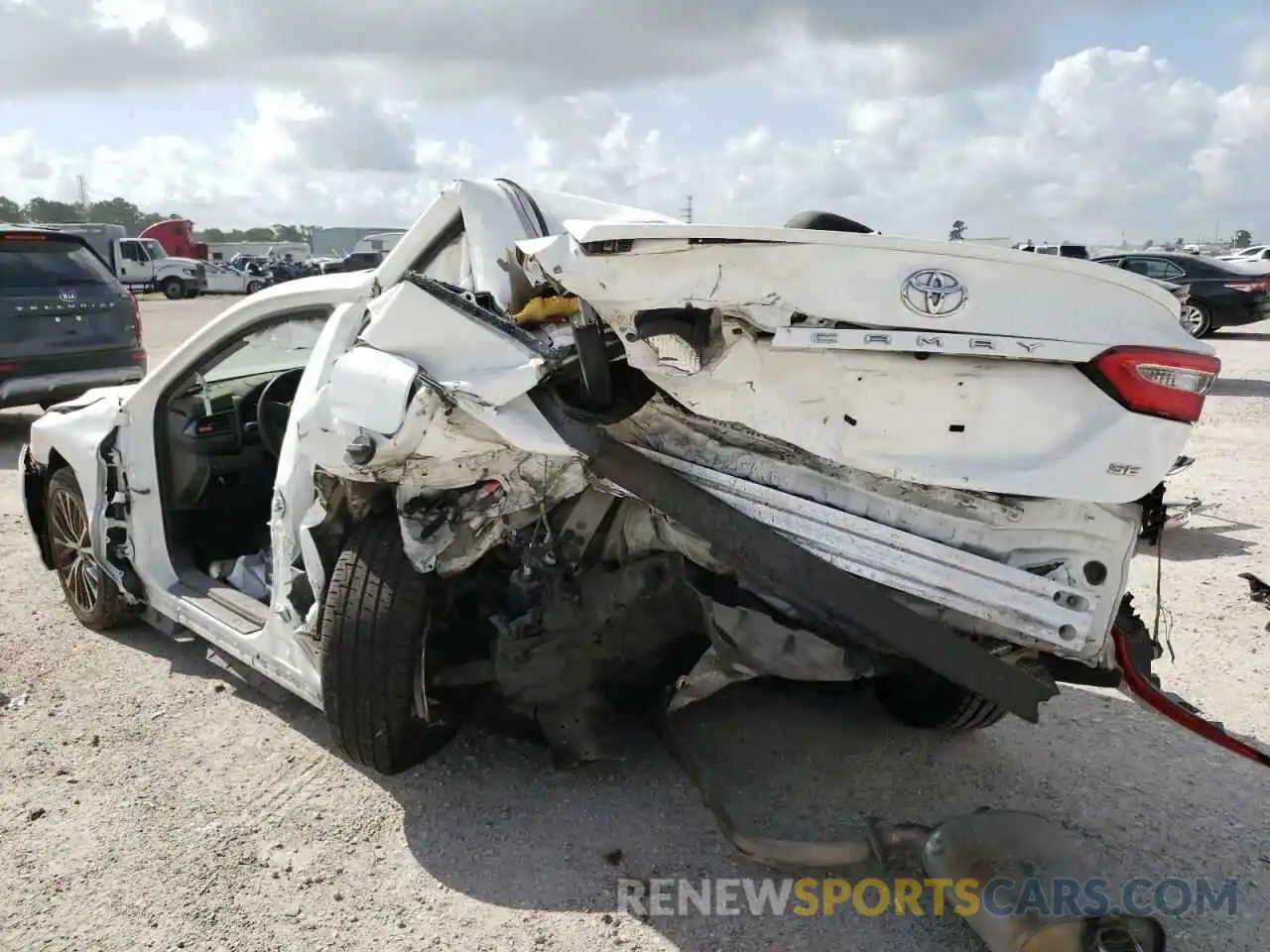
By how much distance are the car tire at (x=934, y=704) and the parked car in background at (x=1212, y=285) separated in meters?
14.8

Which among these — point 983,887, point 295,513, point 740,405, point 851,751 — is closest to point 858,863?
point 983,887

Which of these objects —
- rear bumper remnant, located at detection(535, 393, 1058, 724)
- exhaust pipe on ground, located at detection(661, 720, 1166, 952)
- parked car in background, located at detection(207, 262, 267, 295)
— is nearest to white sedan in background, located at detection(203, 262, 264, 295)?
parked car in background, located at detection(207, 262, 267, 295)

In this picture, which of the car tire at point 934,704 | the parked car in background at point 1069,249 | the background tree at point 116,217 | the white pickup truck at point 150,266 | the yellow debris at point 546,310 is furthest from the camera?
the background tree at point 116,217

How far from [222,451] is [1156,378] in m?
3.65

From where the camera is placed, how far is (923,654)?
238 centimetres

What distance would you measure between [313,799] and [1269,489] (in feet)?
22.5

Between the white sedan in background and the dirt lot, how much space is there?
3542 centimetres

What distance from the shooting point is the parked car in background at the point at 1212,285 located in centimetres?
1605

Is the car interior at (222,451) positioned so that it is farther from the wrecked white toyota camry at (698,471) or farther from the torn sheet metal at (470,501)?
the torn sheet metal at (470,501)

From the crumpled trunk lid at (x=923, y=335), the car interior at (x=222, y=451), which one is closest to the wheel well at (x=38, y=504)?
the car interior at (x=222, y=451)

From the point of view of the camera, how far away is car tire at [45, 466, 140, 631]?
441 cm

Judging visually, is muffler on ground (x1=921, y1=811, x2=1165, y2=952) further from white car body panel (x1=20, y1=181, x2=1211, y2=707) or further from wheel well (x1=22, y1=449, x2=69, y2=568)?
wheel well (x1=22, y1=449, x2=69, y2=568)

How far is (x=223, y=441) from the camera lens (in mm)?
4332

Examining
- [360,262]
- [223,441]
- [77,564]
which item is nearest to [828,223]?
[223,441]
